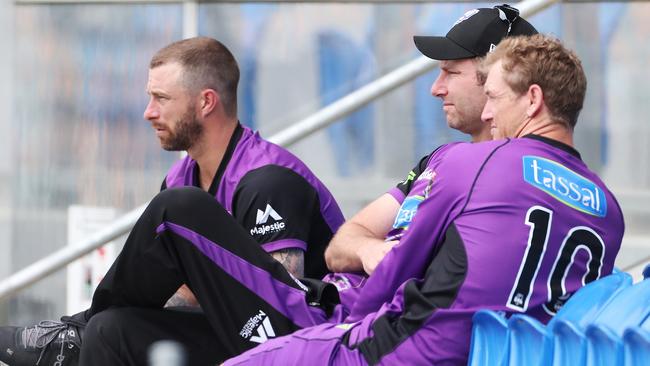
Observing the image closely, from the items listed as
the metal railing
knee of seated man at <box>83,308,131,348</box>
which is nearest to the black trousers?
knee of seated man at <box>83,308,131,348</box>

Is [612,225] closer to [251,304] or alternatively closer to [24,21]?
[251,304]

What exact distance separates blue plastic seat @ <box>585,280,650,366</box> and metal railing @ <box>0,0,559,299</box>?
99.0 inches

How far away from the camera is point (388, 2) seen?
5.72 meters

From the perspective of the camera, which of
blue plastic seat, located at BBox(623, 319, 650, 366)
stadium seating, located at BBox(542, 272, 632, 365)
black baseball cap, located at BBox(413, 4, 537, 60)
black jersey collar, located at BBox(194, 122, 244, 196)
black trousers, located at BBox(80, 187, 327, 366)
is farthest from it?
black jersey collar, located at BBox(194, 122, 244, 196)

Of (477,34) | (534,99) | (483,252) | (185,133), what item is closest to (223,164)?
(185,133)

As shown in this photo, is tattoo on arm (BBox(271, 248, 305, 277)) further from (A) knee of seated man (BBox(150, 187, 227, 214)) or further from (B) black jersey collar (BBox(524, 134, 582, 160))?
(B) black jersey collar (BBox(524, 134, 582, 160))

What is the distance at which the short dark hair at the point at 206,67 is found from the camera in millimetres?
4410

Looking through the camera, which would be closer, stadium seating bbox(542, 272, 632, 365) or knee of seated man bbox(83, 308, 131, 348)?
stadium seating bbox(542, 272, 632, 365)

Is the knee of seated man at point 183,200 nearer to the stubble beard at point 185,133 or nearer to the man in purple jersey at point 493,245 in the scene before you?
the man in purple jersey at point 493,245

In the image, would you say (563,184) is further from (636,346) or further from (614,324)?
(636,346)

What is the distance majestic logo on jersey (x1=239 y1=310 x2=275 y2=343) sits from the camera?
3.54 metres

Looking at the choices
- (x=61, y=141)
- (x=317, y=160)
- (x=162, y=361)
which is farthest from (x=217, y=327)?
(x=61, y=141)

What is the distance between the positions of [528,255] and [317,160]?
287 centimetres

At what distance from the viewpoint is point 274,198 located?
3.94 m
